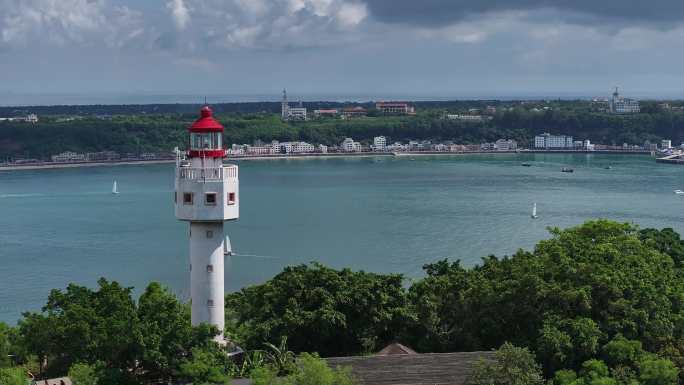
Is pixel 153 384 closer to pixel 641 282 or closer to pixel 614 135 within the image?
pixel 641 282

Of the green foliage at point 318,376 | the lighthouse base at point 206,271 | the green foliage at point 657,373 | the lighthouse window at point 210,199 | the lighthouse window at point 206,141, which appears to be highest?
the lighthouse window at point 206,141

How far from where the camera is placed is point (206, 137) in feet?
49.8

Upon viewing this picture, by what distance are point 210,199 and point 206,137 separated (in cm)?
89

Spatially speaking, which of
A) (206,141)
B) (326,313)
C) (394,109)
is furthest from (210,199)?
(394,109)

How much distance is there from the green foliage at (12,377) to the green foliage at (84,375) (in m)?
0.67

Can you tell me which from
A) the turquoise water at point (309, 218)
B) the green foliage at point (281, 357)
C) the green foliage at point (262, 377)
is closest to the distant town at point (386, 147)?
the turquoise water at point (309, 218)

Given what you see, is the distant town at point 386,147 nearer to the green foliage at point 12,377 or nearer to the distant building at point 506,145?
the distant building at point 506,145

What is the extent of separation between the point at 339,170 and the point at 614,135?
52821 mm

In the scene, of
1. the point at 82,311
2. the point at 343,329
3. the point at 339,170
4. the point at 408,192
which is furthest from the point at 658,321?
the point at 339,170

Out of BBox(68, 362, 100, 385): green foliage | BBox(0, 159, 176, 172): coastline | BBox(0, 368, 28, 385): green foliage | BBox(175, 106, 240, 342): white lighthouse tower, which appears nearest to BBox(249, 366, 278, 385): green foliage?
BBox(175, 106, 240, 342): white lighthouse tower

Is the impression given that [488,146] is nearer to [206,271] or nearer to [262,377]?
[206,271]

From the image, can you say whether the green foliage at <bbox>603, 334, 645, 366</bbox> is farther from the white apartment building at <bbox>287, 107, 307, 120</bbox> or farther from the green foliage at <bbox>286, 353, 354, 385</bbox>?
the white apartment building at <bbox>287, 107, 307, 120</bbox>

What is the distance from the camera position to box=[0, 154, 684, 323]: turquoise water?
42.0 meters

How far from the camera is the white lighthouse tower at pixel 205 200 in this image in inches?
595
